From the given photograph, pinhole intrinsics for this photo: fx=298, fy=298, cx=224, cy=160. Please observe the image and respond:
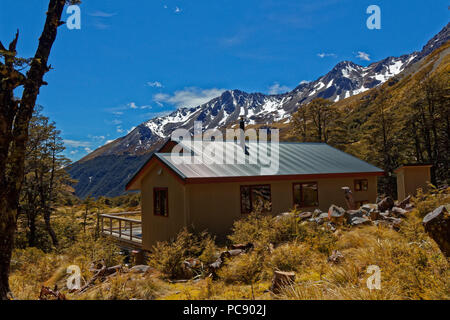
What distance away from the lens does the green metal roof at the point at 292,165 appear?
12023mm

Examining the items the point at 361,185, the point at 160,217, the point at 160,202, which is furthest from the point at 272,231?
the point at 361,185

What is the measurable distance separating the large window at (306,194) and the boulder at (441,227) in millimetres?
9385

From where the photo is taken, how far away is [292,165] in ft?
48.8

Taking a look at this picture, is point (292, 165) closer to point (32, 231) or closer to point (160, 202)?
point (160, 202)

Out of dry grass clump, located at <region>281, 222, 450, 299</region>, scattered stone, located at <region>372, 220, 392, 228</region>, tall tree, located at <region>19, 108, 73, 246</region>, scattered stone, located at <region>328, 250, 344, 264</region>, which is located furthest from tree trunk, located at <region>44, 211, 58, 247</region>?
dry grass clump, located at <region>281, 222, 450, 299</region>

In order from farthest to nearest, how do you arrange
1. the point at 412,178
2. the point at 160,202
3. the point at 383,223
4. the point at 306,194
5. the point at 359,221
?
1. the point at 412,178
2. the point at 306,194
3. the point at 160,202
4. the point at 359,221
5. the point at 383,223

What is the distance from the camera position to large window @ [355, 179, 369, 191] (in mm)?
16522

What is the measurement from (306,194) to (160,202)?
7.06 metres

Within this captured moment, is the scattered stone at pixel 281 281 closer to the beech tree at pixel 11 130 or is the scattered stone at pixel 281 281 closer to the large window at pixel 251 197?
the beech tree at pixel 11 130

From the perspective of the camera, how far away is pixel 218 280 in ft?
20.6

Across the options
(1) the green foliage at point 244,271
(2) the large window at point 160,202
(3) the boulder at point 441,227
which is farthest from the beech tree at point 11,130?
(2) the large window at point 160,202

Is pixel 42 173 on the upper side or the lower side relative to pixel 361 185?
upper
